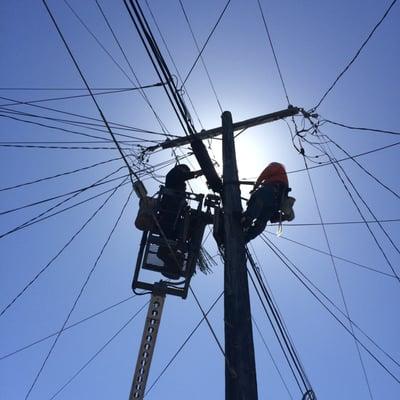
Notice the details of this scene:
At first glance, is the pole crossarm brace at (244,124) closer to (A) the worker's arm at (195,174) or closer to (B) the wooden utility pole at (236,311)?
(A) the worker's arm at (195,174)

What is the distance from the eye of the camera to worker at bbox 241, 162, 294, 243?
5.06 meters

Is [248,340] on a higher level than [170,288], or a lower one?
lower

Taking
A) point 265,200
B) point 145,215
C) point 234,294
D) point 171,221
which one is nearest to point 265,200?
point 265,200

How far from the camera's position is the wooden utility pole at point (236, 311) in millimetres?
3443

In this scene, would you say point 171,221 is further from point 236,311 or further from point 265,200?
point 236,311

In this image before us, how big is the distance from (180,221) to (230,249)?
142 centimetres

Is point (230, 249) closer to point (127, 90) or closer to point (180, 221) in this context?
A: point (180, 221)

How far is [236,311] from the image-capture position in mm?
3846

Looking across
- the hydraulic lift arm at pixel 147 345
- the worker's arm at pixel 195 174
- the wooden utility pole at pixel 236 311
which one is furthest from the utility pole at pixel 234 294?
the hydraulic lift arm at pixel 147 345

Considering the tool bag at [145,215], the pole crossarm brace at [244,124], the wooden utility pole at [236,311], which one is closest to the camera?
the wooden utility pole at [236,311]

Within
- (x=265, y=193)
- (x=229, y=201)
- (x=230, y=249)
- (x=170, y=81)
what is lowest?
(x=230, y=249)

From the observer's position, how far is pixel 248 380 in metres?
3.45

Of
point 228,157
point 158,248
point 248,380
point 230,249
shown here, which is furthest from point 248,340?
point 228,157

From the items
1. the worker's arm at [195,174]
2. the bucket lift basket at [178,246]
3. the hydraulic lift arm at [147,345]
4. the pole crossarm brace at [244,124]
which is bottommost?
the hydraulic lift arm at [147,345]
